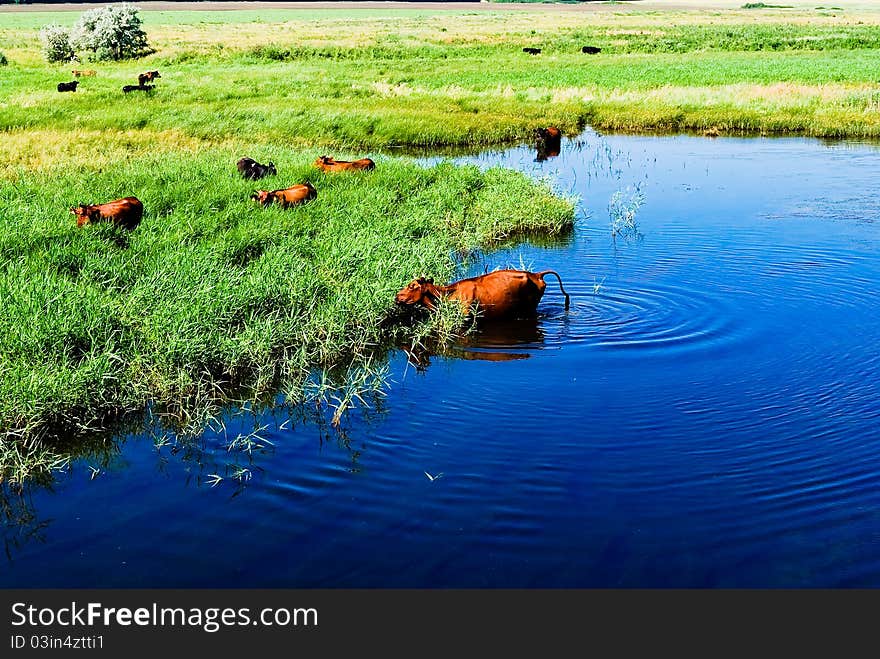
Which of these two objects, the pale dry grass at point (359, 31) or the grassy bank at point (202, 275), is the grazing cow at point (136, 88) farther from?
the pale dry grass at point (359, 31)

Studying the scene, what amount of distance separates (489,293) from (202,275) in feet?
10.4

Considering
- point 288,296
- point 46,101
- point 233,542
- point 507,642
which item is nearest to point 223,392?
point 288,296

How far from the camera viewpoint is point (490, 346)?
9375 millimetres

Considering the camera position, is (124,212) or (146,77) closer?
(124,212)

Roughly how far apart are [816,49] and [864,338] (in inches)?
2162

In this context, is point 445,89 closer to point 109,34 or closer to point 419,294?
point 109,34

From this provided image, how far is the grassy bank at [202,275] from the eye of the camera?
25.3 ft

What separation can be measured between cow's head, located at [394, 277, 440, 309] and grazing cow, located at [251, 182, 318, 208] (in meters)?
5.16

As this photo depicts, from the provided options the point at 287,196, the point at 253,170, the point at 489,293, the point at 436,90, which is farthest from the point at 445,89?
the point at 489,293

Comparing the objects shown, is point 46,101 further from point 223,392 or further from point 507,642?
point 507,642

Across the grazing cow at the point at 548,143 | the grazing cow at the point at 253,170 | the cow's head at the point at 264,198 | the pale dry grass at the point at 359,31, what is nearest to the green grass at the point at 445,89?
the pale dry grass at the point at 359,31

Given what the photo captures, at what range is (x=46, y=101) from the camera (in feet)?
93.8

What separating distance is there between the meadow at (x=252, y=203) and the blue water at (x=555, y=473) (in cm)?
83

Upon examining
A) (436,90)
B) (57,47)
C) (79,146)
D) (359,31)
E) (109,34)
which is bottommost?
(79,146)
